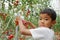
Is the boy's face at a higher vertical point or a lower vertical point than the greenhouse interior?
higher

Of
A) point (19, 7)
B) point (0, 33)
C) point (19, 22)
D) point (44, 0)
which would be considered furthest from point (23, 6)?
point (19, 22)

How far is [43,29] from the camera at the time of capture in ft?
8.40

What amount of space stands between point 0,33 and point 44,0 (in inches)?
44.2

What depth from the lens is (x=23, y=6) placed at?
147 inches

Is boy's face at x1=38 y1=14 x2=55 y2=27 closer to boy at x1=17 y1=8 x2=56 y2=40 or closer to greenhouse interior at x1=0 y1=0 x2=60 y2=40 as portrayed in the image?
boy at x1=17 y1=8 x2=56 y2=40

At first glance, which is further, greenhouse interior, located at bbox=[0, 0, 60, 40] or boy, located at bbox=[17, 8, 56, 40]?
greenhouse interior, located at bbox=[0, 0, 60, 40]

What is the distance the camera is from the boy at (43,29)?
254 centimetres

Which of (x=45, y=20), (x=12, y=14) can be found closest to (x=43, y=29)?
(x=45, y=20)

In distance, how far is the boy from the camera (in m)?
2.54

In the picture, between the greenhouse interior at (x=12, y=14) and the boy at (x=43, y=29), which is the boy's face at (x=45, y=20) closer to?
the boy at (x=43, y=29)

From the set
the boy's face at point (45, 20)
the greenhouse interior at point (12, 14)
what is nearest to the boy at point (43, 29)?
the boy's face at point (45, 20)

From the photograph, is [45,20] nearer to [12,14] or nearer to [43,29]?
[43,29]

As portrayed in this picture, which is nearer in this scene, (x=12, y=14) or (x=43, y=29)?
(x=43, y=29)

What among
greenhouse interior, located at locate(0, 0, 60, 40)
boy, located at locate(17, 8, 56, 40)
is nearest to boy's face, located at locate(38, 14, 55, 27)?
boy, located at locate(17, 8, 56, 40)
